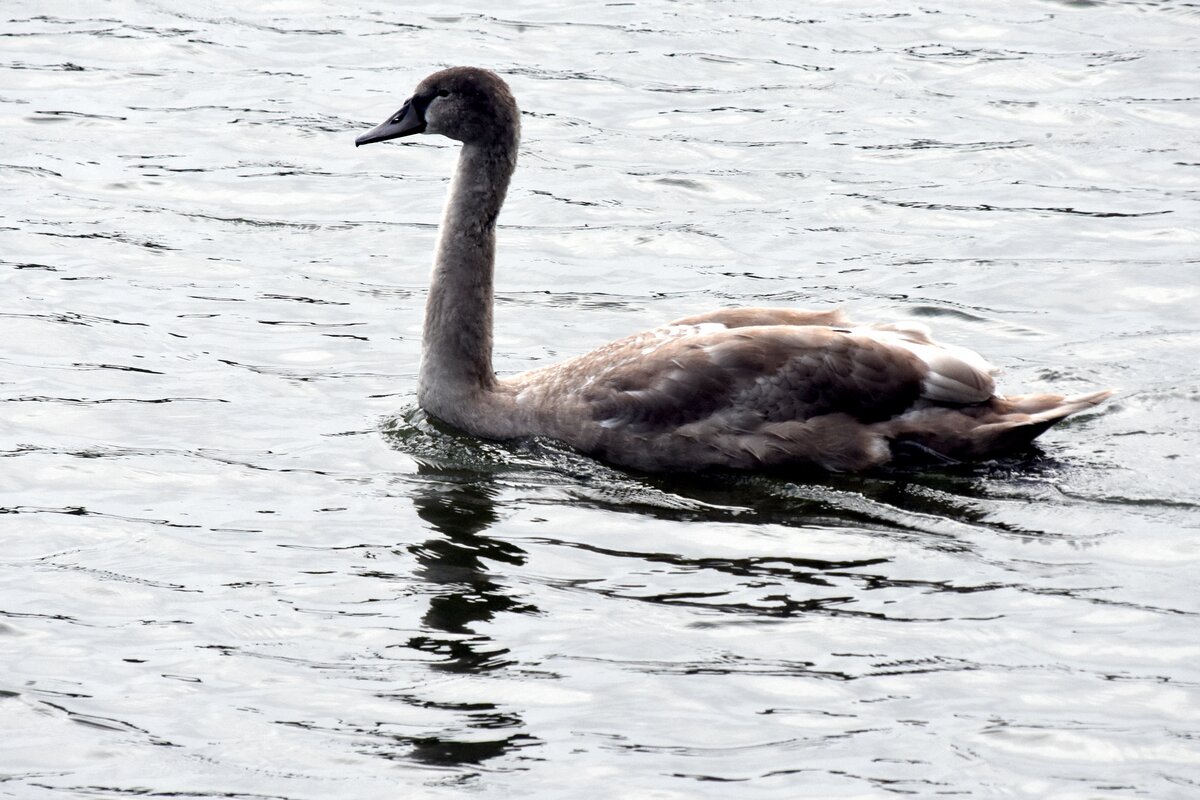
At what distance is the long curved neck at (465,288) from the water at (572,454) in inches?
11.0

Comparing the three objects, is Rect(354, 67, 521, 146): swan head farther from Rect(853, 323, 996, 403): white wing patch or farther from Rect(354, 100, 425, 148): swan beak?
Rect(853, 323, 996, 403): white wing patch

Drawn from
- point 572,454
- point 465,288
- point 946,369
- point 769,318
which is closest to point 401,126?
point 465,288

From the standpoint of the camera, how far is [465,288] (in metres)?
10.5

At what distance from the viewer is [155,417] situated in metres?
10.6

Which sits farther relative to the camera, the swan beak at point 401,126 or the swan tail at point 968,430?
the swan beak at point 401,126

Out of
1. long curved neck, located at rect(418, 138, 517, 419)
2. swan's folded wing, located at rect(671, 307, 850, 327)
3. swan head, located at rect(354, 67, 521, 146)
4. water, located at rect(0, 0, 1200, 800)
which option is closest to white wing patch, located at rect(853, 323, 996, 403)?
swan's folded wing, located at rect(671, 307, 850, 327)

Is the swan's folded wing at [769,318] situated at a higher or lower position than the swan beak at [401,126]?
lower

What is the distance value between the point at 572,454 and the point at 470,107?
2.06 m

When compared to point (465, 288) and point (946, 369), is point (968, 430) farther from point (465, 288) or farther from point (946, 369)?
point (465, 288)

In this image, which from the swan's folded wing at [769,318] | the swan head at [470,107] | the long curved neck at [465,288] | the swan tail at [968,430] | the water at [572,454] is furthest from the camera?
the swan head at [470,107]

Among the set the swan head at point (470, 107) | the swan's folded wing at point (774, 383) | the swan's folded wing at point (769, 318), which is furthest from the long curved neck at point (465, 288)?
the swan's folded wing at point (769, 318)

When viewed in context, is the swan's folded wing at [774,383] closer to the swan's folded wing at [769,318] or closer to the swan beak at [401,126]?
the swan's folded wing at [769,318]

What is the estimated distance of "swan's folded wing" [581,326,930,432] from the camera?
9797mm

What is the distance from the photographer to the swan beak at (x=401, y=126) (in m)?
10.8
